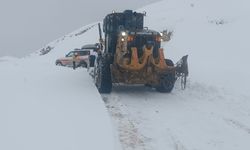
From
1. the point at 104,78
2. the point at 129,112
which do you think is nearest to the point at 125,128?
the point at 129,112

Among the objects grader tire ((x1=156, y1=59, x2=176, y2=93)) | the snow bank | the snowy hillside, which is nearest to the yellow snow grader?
Result: grader tire ((x1=156, y1=59, x2=176, y2=93))

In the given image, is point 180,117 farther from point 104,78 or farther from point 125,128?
point 104,78

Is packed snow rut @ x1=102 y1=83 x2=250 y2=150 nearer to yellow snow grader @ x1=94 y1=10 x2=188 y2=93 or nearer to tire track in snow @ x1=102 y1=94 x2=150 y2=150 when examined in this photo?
tire track in snow @ x1=102 y1=94 x2=150 y2=150

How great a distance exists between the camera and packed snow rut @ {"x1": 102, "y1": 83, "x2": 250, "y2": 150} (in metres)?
10.4

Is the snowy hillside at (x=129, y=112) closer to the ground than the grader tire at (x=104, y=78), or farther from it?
closer to the ground

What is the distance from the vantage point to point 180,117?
12797 mm

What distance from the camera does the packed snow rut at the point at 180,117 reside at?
1041 cm

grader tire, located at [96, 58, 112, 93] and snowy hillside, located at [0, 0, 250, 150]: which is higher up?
grader tire, located at [96, 58, 112, 93]

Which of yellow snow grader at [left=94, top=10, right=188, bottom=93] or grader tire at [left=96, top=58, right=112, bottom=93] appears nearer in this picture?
yellow snow grader at [left=94, top=10, right=188, bottom=93]

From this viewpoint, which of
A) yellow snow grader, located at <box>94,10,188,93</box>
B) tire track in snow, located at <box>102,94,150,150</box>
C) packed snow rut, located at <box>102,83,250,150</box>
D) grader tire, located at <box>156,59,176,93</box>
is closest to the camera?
tire track in snow, located at <box>102,94,150,150</box>

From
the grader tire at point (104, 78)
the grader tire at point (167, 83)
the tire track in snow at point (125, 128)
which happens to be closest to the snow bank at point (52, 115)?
the tire track in snow at point (125, 128)

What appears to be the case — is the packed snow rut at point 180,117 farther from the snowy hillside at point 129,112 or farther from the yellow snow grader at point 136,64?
the yellow snow grader at point 136,64

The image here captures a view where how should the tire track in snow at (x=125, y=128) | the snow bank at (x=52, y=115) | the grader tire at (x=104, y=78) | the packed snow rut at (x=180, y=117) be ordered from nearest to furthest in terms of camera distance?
the snow bank at (x=52, y=115) < the tire track in snow at (x=125, y=128) < the packed snow rut at (x=180, y=117) < the grader tire at (x=104, y=78)

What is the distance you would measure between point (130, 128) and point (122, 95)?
4.57 metres
